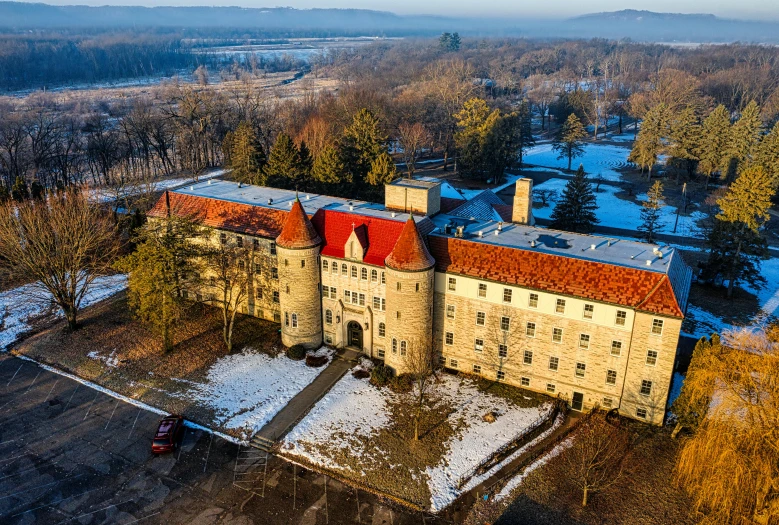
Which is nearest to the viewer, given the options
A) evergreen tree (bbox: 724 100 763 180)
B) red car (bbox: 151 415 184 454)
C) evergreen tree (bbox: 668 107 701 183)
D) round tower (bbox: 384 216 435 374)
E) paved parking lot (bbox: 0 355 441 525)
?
paved parking lot (bbox: 0 355 441 525)

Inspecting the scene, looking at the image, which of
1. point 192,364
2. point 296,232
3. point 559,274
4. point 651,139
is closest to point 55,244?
point 192,364

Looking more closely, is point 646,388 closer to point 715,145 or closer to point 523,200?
point 523,200

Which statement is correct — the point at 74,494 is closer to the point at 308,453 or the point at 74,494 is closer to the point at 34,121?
the point at 308,453

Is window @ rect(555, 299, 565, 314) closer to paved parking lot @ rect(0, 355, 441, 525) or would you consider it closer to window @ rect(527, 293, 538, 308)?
window @ rect(527, 293, 538, 308)

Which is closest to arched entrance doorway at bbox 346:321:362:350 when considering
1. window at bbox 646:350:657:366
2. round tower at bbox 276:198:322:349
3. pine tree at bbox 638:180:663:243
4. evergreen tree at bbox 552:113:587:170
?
round tower at bbox 276:198:322:349

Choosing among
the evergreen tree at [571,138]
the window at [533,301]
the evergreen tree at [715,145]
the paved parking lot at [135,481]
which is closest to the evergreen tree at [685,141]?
the evergreen tree at [715,145]

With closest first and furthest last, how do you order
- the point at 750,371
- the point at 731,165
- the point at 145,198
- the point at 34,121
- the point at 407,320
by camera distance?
the point at 750,371 → the point at 407,320 → the point at 145,198 → the point at 731,165 → the point at 34,121

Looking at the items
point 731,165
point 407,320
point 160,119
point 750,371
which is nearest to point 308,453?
point 407,320
